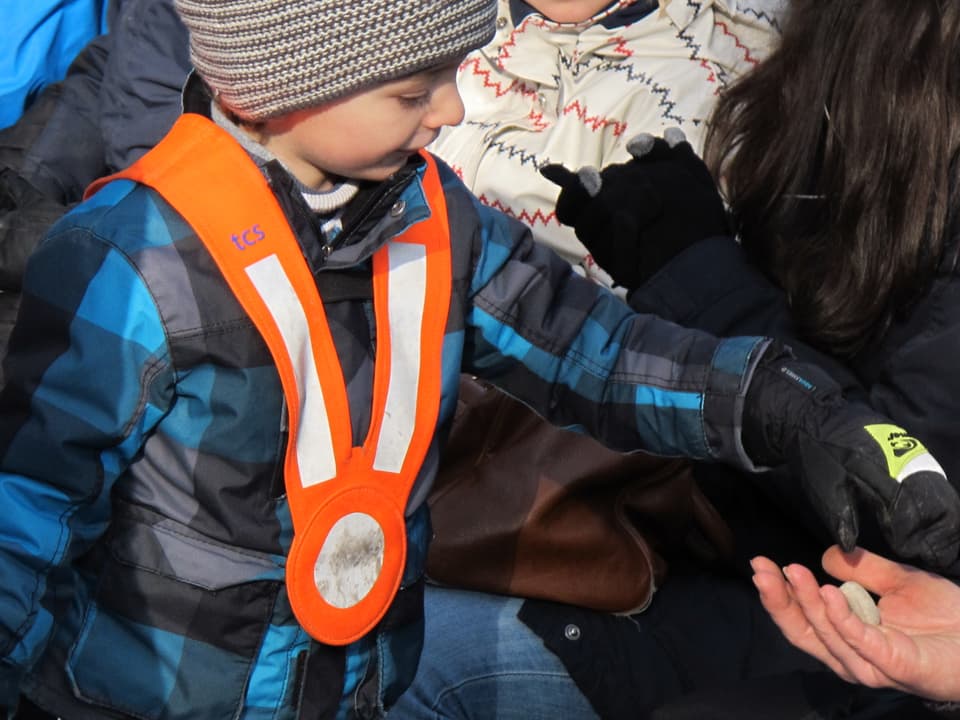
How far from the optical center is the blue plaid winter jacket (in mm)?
1282

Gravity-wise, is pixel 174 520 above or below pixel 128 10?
above

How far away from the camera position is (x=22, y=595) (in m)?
1.23

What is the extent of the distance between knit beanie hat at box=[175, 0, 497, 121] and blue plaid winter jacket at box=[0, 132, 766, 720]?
0.10 m

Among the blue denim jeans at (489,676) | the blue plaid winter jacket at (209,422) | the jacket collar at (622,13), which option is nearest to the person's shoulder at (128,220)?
the blue plaid winter jacket at (209,422)

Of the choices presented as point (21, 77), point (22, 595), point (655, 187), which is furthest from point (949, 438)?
point (21, 77)

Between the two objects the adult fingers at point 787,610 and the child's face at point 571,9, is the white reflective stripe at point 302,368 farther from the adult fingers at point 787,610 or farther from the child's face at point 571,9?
the child's face at point 571,9

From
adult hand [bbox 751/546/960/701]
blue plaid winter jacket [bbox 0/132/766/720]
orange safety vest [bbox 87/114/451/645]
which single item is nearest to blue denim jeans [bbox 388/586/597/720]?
blue plaid winter jacket [bbox 0/132/766/720]

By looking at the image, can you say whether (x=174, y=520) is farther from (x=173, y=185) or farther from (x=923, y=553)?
(x=923, y=553)

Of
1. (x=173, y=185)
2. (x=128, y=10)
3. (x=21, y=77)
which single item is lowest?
(x=21, y=77)

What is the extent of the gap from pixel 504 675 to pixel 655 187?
781 millimetres

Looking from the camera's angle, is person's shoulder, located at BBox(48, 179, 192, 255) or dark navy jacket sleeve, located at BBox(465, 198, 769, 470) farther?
dark navy jacket sleeve, located at BBox(465, 198, 769, 470)

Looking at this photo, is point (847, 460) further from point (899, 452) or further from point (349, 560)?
point (349, 560)

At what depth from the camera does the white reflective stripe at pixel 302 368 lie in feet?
4.47

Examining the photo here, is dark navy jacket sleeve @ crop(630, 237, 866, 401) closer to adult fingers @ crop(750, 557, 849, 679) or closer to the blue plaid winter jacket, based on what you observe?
the blue plaid winter jacket
